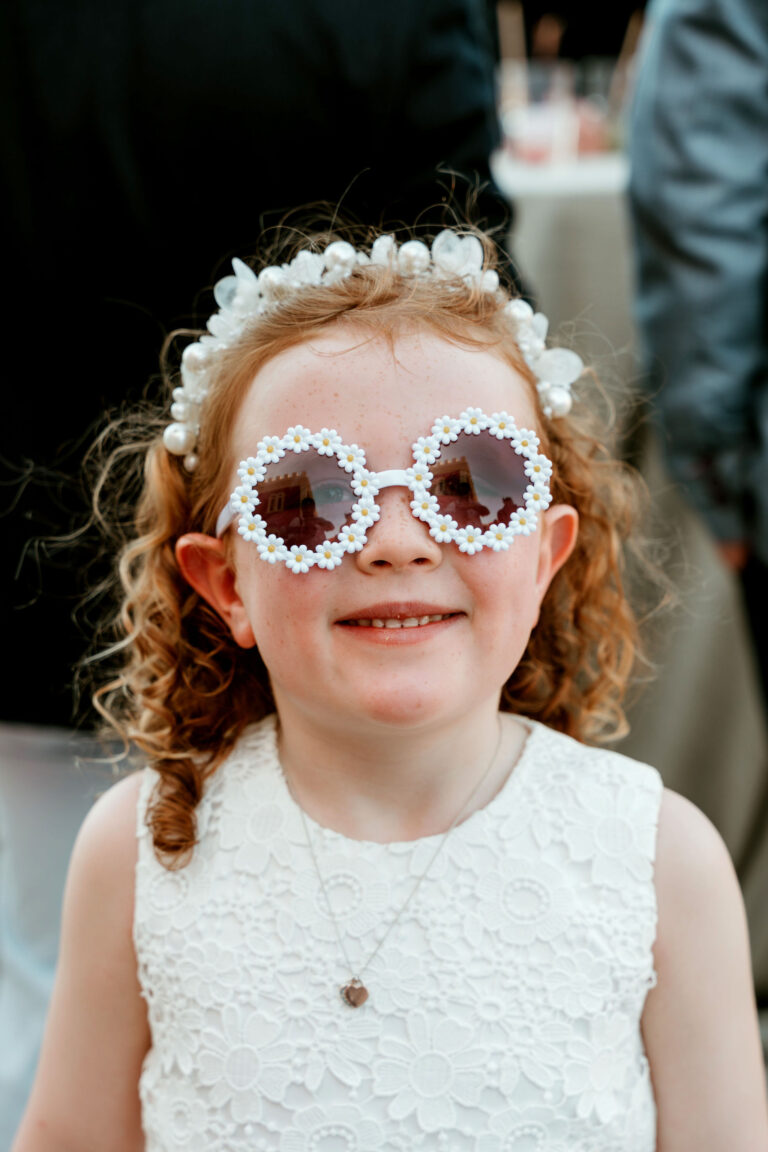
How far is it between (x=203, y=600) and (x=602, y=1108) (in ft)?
2.66

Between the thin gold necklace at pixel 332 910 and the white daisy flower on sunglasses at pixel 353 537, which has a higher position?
the white daisy flower on sunglasses at pixel 353 537

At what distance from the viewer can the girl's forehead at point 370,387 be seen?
1.21m

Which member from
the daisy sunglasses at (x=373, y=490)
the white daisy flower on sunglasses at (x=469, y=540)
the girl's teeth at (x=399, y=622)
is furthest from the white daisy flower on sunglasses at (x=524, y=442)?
the girl's teeth at (x=399, y=622)

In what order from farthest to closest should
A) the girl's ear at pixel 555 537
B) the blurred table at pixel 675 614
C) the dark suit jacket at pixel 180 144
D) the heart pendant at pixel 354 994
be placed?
the blurred table at pixel 675 614 → the dark suit jacket at pixel 180 144 → the girl's ear at pixel 555 537 → the heart pendant at pixel 354 994

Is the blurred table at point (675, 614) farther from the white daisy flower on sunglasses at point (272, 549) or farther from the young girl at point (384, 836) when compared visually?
the white daisy flower on sunglasses at point (272, 549)

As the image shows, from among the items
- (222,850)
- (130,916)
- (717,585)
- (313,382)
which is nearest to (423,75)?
(313,382)

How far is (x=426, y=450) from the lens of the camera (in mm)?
1186

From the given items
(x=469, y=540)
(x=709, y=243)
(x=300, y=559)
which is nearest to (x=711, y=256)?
(x=709, y=243)

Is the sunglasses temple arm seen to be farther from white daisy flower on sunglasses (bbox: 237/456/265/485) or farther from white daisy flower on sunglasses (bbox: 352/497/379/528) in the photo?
white daisy flower on sunglasses (bbox: 352/497/379/528)

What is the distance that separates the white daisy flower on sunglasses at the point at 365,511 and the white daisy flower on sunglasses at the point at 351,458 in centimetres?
3

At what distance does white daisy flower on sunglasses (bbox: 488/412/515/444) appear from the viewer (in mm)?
1217

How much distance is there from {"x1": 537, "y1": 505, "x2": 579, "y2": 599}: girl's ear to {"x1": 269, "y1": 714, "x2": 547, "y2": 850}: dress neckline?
212 millimetres

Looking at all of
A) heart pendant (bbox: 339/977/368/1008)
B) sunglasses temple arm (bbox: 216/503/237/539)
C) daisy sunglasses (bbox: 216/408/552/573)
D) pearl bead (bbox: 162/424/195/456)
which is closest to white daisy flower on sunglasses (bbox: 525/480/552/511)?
daisy sunglasses (bbox: 216/408/552/573)

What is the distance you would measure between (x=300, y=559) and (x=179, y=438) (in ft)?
1.15
